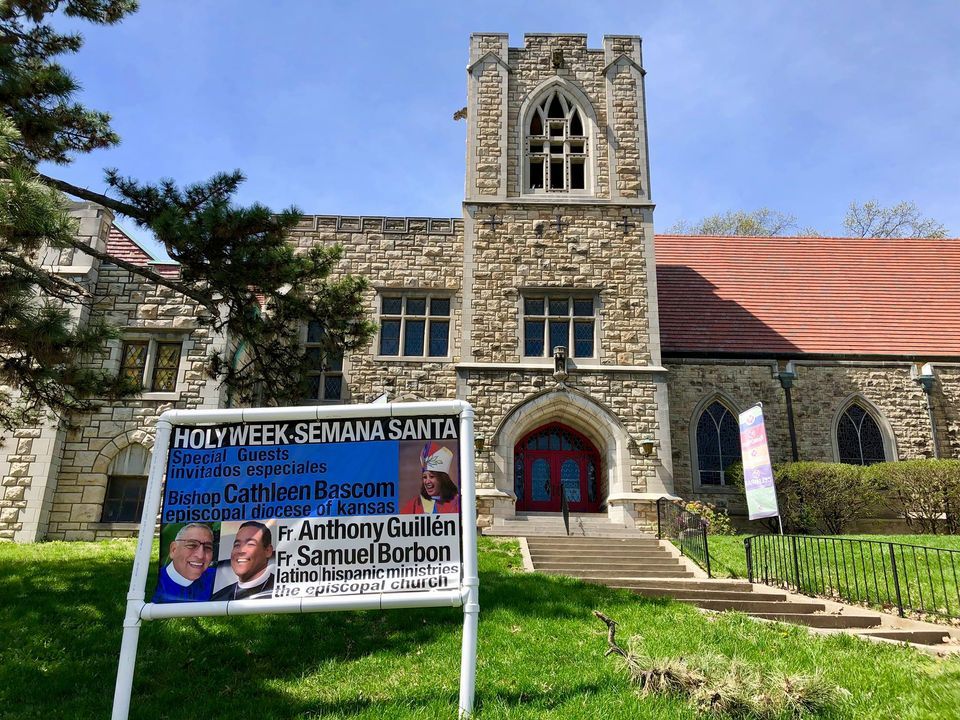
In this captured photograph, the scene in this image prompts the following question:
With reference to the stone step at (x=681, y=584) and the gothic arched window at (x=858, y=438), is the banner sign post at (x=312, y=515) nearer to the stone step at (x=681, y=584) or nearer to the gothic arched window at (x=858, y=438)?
the stone step at (x=681, y=584)

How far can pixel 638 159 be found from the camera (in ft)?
55.8


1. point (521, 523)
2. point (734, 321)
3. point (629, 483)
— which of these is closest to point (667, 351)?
point (734, 321)

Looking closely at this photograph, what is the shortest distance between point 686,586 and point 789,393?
9109mm

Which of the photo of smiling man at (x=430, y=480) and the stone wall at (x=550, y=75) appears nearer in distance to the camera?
the photo of smiling man at (x=430, y=480)

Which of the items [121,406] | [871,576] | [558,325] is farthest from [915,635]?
[121,406]

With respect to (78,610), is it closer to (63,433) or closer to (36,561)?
(36,561)

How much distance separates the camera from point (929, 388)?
16.9 m

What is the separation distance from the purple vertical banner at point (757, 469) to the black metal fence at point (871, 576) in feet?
1.97

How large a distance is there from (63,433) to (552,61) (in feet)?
47.8

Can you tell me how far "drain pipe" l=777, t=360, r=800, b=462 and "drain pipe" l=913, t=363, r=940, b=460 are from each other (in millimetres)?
3076

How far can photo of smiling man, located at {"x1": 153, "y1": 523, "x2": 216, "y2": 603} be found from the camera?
14.9 feet

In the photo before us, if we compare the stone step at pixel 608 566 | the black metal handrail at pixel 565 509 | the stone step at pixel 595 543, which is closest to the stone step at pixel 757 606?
the stone step at pixel 608 566

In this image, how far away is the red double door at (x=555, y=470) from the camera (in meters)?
15.2

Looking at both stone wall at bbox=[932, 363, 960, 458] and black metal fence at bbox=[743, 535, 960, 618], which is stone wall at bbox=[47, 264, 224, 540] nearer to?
black metal fence at bbox=[743, 535, 960, 618]
